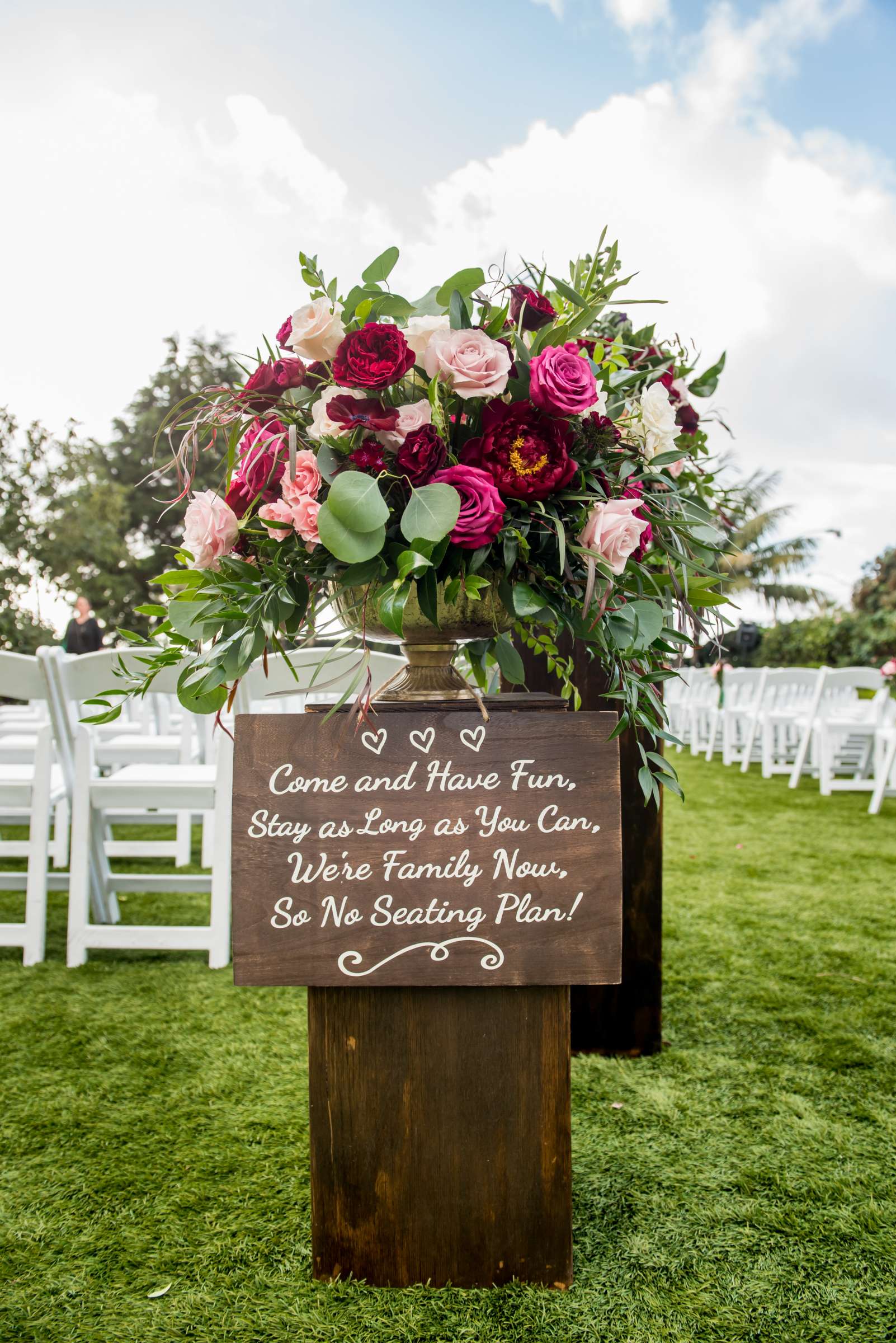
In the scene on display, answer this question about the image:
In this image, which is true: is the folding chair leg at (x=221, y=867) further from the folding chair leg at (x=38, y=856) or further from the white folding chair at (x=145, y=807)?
the folding chair leg at (x=38, y=856)

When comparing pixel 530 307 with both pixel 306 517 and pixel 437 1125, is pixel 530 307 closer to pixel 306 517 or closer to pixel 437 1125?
pixel 306 517

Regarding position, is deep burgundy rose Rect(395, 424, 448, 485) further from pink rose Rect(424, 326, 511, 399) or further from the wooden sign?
the wooden sign

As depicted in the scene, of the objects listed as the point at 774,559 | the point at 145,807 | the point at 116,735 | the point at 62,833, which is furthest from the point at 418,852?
the point at 774,559

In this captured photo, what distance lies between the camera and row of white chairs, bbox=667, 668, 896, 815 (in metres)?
6.07

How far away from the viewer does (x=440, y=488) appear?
3.07ft

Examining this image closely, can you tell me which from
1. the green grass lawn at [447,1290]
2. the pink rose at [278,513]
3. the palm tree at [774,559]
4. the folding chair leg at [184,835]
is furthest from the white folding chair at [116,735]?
the palm tree at [774,559]

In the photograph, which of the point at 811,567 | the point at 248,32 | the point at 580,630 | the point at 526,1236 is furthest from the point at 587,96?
the point at 811,567

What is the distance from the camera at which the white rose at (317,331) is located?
102 centimetres

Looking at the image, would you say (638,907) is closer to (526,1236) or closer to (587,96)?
(526,1236)

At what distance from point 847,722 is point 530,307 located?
579cm

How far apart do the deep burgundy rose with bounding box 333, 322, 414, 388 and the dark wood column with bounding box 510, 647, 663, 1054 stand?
107cm

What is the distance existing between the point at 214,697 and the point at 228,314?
22.7 metres

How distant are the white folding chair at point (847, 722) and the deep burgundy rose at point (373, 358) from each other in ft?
18.6

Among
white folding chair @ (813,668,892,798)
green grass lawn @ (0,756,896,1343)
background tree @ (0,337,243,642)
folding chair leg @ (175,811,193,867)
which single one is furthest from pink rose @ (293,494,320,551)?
background tree @ (0,337,243,642)
